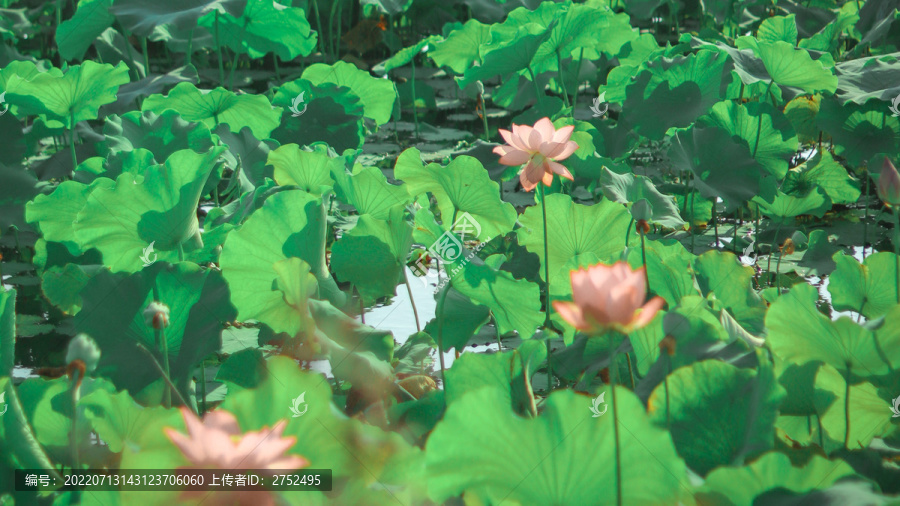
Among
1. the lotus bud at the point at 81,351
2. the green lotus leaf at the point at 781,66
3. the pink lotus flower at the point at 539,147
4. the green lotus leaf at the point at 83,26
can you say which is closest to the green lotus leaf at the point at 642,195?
the pink lotus flower at the point at 539,147

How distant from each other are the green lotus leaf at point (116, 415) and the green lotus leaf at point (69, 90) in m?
0.92

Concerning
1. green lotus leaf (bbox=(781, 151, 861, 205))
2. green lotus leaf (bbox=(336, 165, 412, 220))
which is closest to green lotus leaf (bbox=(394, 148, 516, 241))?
green lotus leaf (bbox=(336, 165, 412, 220))

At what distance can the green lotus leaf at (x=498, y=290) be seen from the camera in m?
0.94

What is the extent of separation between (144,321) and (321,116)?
0.96 meters

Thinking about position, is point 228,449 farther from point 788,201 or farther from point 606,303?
point 788,201

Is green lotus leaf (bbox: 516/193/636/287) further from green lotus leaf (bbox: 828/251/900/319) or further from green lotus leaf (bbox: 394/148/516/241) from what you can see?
green lotus leaf (bbox: 828/251/900/319)

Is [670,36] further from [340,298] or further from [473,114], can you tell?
[340,298]

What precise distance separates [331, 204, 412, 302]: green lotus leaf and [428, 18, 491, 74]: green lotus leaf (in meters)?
1.05

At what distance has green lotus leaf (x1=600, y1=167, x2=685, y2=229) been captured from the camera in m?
1.27

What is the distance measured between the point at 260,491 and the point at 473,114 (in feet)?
8.09

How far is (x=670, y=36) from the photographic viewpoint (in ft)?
13.4

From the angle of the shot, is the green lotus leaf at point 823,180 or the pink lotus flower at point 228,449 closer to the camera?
the pink lotus flower at point 228,449

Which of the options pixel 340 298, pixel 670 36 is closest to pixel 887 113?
pixel 340 298

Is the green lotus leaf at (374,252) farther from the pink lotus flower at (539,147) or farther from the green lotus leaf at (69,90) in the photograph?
the green lotus leaf at (69,90)
